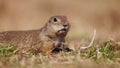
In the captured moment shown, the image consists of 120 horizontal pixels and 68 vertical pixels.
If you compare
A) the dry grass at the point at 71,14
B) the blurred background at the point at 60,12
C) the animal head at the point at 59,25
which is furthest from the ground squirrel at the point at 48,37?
the blurred background at the point at 60,12

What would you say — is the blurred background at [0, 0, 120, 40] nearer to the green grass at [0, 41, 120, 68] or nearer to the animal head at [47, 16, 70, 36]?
the animal head at [47, 16, 70, 36]

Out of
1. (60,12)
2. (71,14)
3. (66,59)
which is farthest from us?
(60,12)

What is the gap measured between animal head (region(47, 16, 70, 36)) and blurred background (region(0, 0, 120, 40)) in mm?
8533

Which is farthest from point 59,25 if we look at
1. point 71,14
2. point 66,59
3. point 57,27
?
point 71,14

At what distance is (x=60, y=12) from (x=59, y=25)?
11.2 metres

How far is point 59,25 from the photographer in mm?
10773

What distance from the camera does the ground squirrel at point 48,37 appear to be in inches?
423

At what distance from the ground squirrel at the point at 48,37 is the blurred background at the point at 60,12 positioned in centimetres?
805

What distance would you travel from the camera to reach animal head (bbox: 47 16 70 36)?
418 inches

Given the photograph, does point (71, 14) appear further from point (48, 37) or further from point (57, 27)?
point (57, 27)

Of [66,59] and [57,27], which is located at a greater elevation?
[57,27]

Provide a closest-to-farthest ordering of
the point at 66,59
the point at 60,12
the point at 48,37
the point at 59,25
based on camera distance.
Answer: the point at 66,59 → the point at 59,25 → the point at 48,37 → the point at 60,12

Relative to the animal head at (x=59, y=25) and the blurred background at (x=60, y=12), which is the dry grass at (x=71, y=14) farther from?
the animal head at (x=59, y=25)

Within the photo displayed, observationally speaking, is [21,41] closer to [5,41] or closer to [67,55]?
[5,41]
